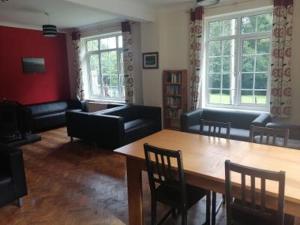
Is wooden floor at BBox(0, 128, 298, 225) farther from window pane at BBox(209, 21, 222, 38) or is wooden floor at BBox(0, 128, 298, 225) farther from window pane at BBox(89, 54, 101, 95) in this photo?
window pane at BBox(209, 21, 222, 38)

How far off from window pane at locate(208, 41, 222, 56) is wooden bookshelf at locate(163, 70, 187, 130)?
2.26 feet

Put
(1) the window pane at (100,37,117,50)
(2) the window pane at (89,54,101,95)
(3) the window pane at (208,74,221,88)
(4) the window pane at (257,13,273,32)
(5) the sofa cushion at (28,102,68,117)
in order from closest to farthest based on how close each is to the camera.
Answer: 1. (4) the window pane at (257,13,273,32)
2. (3) the window pane at (208,74,221,88)
3. (5) the sofa cushion at (28,102,68,117)
4. (1) the window pane at (100,37,117,50)
5. (2) the window pane at (89,54,101,95)

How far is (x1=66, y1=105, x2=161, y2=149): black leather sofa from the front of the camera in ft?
14.1

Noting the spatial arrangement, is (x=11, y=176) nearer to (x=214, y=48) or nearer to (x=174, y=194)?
(x=174, y=194)

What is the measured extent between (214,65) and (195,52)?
0.50 metres

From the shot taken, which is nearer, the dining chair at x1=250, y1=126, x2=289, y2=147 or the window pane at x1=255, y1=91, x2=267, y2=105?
the dining chair at x1=250, y1=126, x2=289, y2=147

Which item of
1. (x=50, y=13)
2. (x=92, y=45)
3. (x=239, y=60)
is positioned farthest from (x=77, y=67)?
(x=239, y=60)

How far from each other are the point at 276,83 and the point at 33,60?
5.80 metres

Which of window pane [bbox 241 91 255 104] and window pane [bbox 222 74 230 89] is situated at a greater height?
window pane [bbox 222 74 230 89]

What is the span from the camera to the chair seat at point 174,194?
6.50ft

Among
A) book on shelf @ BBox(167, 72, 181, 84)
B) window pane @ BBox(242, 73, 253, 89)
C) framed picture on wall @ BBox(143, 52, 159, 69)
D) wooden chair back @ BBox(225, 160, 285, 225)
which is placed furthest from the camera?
framed picture on wall @ BBox(143, 52, 159, 69)

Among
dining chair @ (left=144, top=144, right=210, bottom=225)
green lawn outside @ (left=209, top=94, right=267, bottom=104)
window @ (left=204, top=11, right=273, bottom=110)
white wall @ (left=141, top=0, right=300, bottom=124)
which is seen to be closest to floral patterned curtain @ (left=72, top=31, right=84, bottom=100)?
white wall @ (left=141, top=0, right=300, bottom=124)

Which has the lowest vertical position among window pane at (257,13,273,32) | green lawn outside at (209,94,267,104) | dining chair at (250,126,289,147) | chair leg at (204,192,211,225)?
chair leg at (204,192,211,225)

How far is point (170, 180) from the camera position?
1.95 m
